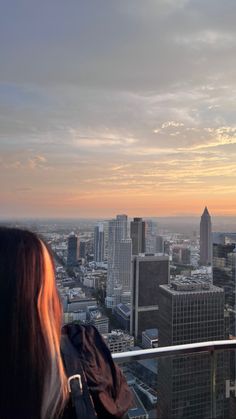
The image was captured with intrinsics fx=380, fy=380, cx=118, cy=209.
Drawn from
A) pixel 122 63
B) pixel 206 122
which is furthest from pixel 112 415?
pixel 206 122

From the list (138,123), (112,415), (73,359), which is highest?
(138,123)

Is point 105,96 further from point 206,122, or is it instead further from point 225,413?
point 225,413

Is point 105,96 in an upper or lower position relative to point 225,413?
upper

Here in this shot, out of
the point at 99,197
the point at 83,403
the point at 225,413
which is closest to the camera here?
the point at 83,403

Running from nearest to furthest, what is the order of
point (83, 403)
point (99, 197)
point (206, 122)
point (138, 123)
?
point (83, 403), point (206, 122), point (138, 123), point (99, 197)

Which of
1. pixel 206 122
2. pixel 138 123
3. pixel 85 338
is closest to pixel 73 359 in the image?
pixel 85 338

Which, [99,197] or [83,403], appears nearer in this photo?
[83,403]

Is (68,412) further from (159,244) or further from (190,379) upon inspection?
(159,244)
